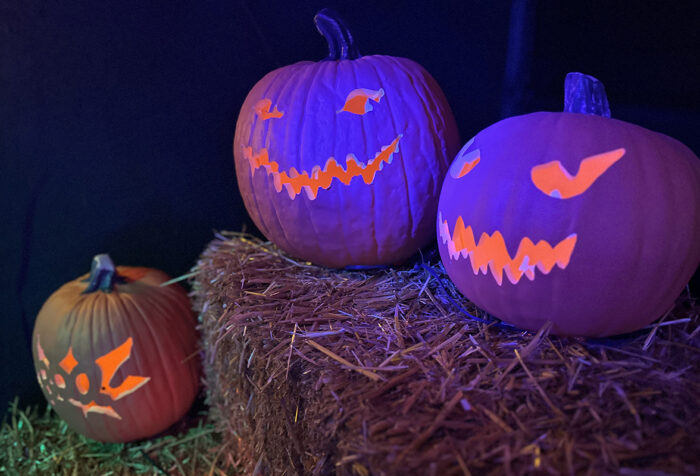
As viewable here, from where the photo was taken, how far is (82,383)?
181 cm

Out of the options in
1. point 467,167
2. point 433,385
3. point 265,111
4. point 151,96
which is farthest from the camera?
point 151,96

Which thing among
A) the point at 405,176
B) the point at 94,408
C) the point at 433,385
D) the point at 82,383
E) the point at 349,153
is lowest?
the point at 94,408

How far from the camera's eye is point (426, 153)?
150 centimetres

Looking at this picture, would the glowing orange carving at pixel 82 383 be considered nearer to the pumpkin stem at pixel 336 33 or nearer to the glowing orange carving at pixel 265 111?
the glowing orange carving at pixel 265 111

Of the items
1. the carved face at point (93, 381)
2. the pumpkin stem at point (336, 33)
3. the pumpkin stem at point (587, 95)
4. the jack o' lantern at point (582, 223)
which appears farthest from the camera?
the carved face at point (93, 381)

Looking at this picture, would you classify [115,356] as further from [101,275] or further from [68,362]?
[101,275]

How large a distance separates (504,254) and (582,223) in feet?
0.58

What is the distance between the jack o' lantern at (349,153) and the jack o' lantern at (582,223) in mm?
357

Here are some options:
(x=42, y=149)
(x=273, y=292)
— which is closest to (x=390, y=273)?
(x=273, y=292)

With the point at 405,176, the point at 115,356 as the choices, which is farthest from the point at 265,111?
the point at 115,356

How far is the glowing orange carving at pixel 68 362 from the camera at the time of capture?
1800 millimetres

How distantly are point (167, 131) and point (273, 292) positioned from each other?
1.11 meters

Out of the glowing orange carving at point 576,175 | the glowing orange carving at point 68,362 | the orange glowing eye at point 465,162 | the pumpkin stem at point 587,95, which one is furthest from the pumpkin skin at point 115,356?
the pumpkin stem at point 587,95

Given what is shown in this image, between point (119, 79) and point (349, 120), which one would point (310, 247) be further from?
point (119, 79)
